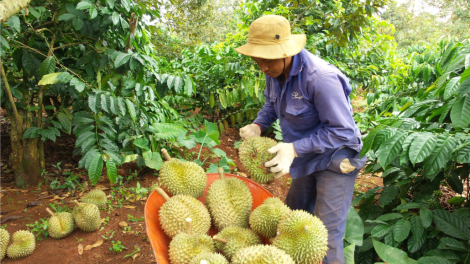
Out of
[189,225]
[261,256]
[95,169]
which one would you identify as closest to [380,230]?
[261,256]

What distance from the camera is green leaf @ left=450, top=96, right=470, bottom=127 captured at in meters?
1.64

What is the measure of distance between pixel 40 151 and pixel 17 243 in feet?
3.99

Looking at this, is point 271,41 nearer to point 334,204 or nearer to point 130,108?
point 334,204

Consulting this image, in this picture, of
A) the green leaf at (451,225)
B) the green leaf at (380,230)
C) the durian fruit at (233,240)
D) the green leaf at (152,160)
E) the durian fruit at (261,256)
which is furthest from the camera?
the green leaf at (152,160)

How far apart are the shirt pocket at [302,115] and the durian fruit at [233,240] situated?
79 centimetres

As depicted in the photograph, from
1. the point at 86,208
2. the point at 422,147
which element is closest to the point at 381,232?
the point at 422,147

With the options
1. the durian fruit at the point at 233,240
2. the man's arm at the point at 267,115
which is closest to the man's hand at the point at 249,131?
the man's arm at the point at 267,115

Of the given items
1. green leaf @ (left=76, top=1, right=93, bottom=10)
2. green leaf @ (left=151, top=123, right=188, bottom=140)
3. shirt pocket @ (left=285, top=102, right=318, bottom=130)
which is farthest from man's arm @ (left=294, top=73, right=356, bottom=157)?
green leaf @ (left=76, top=1, right=93, bottom=10)

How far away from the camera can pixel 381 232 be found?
7.13 ft

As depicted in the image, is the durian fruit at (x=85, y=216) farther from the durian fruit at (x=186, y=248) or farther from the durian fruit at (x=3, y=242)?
the durian fruit at (x=186, y=248)

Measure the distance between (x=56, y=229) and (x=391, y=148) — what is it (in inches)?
112

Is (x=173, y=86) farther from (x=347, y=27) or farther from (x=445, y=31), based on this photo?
(x=445, y=31)

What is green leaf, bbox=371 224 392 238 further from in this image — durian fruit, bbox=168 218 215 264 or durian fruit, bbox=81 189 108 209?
durian fruit, bbox=81 189 108 209

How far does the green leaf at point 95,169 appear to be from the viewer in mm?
2525
